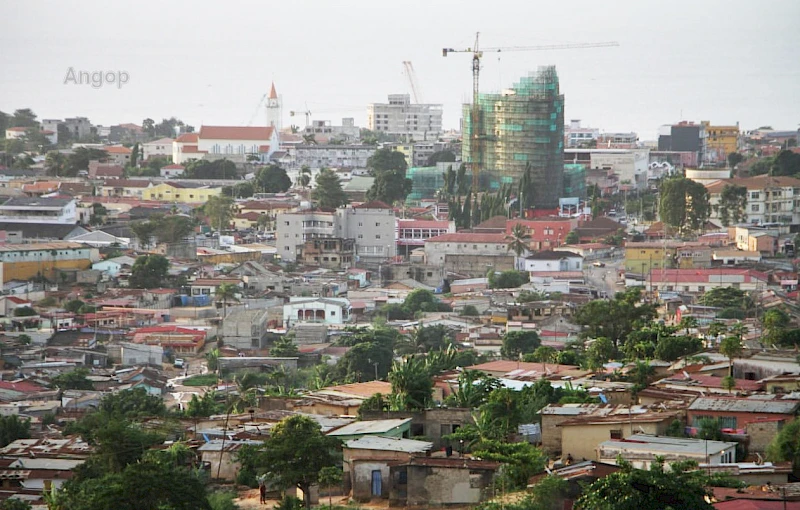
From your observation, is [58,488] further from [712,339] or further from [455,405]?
[712,339]

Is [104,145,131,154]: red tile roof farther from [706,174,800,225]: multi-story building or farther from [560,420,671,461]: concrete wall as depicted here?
[560,420,671,461]: concrete wall

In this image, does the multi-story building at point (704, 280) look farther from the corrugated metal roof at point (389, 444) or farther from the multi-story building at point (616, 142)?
the multi-story building at point (616, 142)

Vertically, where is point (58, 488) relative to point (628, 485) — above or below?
below

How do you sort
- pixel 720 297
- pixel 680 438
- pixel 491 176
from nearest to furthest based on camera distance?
pixel 680 438
pixel 720 297
pixel 491 176

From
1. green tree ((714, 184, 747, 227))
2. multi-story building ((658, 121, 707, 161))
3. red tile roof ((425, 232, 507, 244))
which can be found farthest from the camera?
multi-story building ((658, 121, 707, 161))

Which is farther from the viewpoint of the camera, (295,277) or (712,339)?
(295,277)

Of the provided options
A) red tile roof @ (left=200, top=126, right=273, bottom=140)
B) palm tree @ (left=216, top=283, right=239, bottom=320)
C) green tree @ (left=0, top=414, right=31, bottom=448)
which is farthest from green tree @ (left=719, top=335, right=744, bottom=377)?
red tile roof @ (left=200, top=126, right=273, bottom=140)

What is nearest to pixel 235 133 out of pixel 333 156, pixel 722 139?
pixel 333 156

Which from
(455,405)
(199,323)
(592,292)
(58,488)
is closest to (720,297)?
(592,292)
